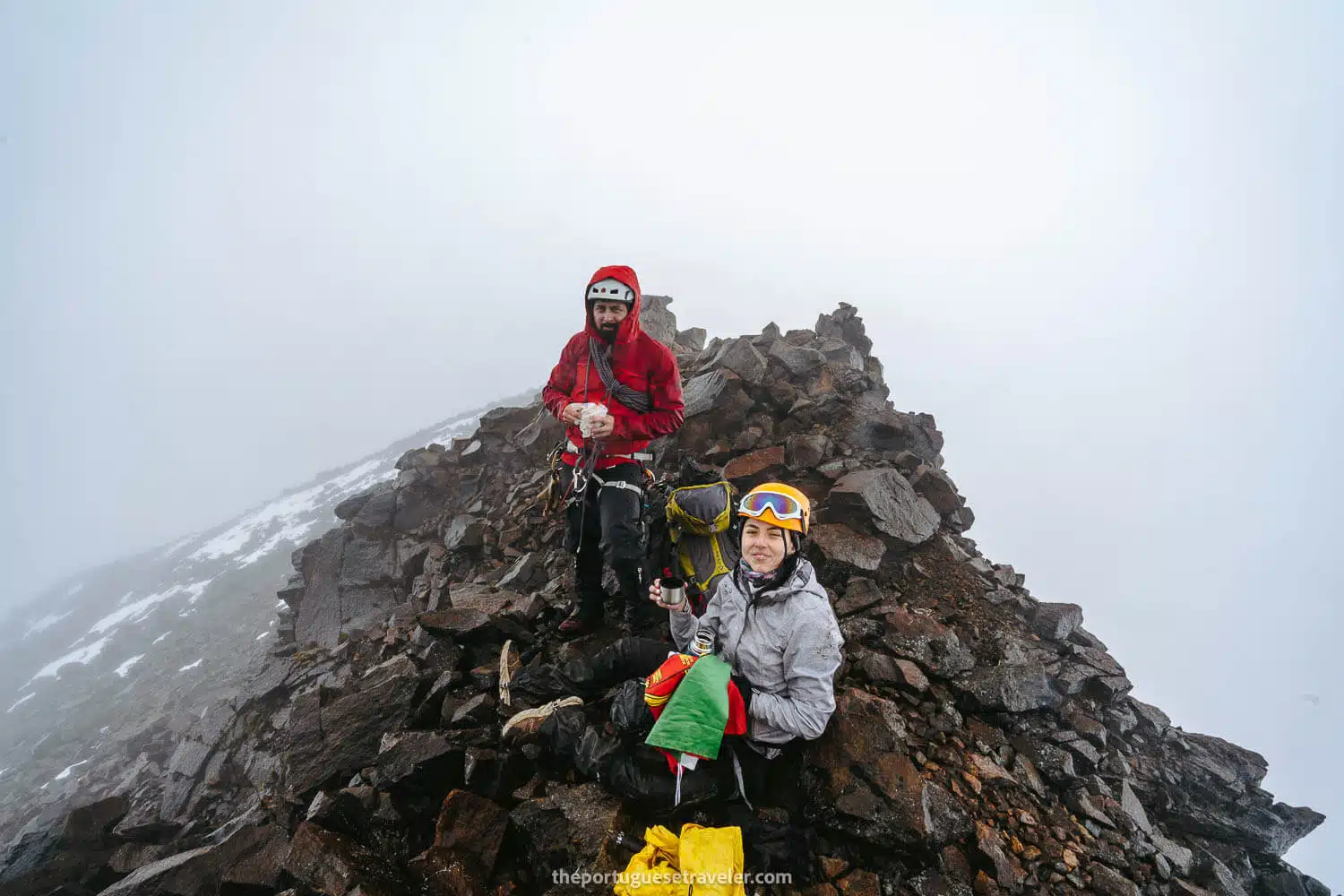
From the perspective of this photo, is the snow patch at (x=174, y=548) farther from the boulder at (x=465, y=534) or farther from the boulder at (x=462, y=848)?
the boulder at (x=462, y=848)

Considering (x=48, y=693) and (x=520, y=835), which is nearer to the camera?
(x=520, y=835)

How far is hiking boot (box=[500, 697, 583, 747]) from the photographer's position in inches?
214

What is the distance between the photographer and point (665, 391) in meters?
6.46

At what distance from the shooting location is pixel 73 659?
66.5m

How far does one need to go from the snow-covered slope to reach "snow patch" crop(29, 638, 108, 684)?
1.25 ft

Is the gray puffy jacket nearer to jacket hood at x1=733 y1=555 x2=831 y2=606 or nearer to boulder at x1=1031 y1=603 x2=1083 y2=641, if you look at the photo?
jacket hood at x1=733 y1=555 x2=831 y2=606

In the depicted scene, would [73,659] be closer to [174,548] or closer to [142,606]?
[142,606]

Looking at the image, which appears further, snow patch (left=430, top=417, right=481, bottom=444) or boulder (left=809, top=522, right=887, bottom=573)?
snow patch (left=430, top=417, right=481, bottom=444)

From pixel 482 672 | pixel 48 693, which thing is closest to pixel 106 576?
pixel 48 693

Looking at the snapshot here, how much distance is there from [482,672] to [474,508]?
752 centimetres

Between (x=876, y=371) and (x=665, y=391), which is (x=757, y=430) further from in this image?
(x=876, y=371)

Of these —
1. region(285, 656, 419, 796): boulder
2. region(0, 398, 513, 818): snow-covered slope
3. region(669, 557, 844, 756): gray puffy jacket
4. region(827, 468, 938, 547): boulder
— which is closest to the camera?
region(669, 557, 844, 756): gray puffy jacket

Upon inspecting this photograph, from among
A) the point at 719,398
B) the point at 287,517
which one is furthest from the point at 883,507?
the point at 287,517

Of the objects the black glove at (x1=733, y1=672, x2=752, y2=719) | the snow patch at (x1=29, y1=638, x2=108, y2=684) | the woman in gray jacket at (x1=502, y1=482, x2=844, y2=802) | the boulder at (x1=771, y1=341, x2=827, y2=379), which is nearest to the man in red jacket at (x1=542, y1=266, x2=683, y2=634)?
the woman in gray jacket at (x1=502, y1=482, x2=844, y2=802)
